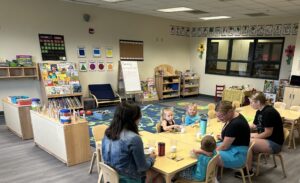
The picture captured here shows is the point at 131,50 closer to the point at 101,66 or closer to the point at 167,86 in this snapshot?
the point at 101,66

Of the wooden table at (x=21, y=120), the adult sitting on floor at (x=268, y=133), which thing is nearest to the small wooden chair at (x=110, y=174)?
the adult sitting on floor at (x=268, y=133)

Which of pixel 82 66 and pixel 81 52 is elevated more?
pixel 81 52

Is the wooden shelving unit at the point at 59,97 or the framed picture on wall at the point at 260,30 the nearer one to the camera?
the wooden shelving unit at the point at 59,97

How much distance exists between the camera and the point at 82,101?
6.32 m

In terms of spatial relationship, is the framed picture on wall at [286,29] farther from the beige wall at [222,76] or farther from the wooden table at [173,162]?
the wooden table at [173,162]

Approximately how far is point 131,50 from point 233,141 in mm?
5997

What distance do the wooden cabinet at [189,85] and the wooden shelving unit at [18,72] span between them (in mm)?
5327

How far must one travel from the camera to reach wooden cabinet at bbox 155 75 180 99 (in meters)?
8.33

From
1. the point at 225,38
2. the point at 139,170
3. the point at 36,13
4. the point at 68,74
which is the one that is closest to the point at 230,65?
the point at 225,38

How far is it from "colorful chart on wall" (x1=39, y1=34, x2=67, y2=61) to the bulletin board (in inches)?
78.6

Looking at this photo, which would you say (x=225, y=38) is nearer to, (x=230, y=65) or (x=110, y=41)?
(x=230, y=65)

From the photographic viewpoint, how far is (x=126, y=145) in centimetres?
181

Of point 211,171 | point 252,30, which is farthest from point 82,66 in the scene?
point 252,30

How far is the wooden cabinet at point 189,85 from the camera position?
8.92 m
